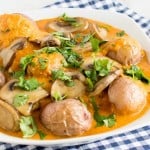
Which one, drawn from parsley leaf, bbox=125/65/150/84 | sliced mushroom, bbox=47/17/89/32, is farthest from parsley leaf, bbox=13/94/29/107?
sliced mushroom, bbox=47/17/89/32

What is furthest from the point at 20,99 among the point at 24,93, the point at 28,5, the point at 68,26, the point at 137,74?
the point at 28,5

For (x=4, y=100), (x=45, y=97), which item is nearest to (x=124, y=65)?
(x=45, y=97)

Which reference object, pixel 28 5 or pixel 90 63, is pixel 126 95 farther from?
pixel 28 5

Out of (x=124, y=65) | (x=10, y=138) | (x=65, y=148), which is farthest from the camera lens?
(x=124, y=65)

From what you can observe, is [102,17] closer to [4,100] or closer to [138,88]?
[138,88]

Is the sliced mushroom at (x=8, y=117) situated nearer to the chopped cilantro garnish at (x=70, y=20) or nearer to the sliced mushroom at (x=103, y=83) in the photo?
the sliced mushroom at (x=103, y=83)

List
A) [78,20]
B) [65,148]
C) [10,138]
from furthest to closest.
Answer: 1. [78,20]
2. [65,148]
3. [10,138]
